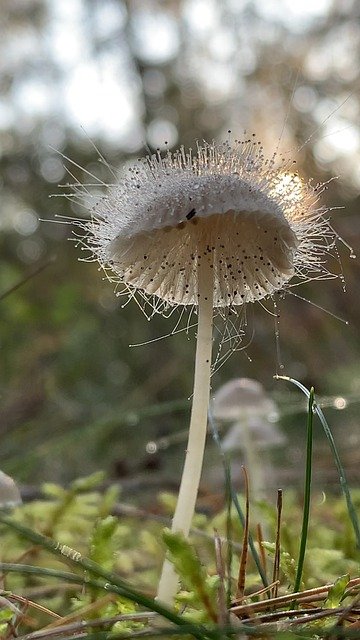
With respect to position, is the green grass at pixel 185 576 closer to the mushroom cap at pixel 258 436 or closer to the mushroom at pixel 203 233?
the mushroom at pixel 203 233


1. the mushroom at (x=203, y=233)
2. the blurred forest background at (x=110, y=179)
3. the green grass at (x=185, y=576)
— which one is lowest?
the green grass at (x=185, y=576)

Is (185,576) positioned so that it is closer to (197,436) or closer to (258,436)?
(197,436)

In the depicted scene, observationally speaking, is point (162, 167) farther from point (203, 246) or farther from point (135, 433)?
point (135, 433)

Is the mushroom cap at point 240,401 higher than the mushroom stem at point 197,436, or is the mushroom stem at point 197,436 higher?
the mushroom cap at point 240,401

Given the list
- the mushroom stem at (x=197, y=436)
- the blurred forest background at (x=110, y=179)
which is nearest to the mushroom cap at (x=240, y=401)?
the blurred forest background at (x=110, y=179)

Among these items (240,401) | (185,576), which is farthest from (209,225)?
(240,401)

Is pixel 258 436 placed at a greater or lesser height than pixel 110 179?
lesser
